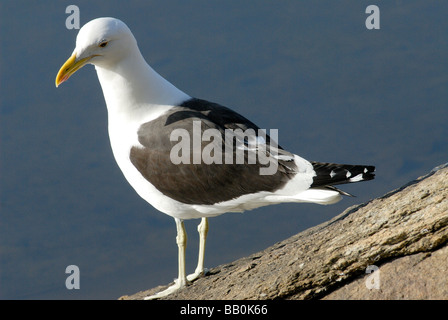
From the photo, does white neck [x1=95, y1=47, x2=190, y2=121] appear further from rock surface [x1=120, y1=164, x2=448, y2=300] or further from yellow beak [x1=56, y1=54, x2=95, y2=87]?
rock surface [x1=120, y1=164, x2=448, y2=300]

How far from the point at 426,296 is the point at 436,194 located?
31.0 inches

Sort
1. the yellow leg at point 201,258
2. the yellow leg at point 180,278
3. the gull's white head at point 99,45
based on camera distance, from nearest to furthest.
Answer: the gull's white head at point 99,45
the yellow leg at point 180,278
the yellow leg at point 201,258

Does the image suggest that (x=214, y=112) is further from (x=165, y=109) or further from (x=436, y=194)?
(x=436, y=194)

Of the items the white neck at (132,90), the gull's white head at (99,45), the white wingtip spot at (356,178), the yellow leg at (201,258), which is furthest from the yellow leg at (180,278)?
the white wingtip spot at (356,178)

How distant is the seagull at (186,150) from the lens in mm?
5168

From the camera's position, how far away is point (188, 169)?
17.5ft

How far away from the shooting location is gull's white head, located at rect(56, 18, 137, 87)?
540 centimetres

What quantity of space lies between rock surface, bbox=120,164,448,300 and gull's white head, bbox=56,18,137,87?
2108 millimetres

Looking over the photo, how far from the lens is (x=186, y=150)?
530cm

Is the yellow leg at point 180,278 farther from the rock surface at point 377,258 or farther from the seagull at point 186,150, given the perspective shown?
the rock surface at point 377,258

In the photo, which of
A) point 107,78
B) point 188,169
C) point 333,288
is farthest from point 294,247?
point 107,78

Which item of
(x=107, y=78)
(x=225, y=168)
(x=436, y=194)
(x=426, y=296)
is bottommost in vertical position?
(x=426, y=296)

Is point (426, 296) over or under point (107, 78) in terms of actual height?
under
